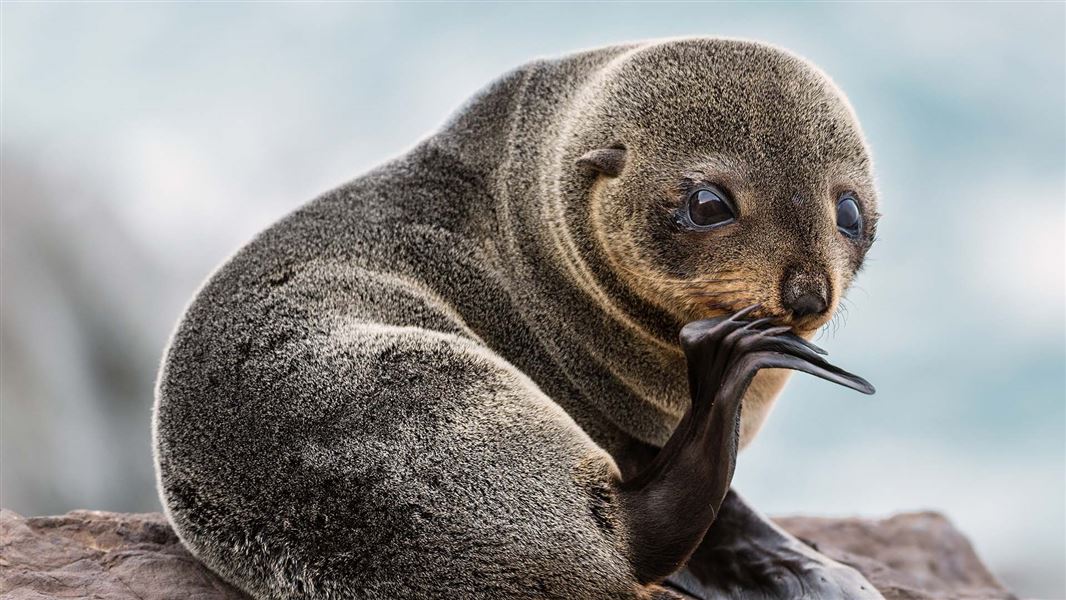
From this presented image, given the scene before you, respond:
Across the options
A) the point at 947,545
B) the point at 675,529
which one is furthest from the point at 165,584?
the point at 947,545

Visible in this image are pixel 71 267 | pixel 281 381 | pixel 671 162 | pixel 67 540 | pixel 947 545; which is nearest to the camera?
pixel 281 381

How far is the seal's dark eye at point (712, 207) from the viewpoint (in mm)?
4270

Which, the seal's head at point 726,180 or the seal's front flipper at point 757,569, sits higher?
the seal's head at point 726,180

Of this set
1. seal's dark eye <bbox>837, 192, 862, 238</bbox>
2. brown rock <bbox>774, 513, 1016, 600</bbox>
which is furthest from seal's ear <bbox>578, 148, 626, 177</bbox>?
brown rock <bbox>774, 513, 1016, 600</bbox>

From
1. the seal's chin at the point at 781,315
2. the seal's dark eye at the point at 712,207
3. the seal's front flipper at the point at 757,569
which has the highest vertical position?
the seal's dark eye at the point at 712,207

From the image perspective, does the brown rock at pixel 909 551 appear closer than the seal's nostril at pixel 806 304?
No

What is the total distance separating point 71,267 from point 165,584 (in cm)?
673

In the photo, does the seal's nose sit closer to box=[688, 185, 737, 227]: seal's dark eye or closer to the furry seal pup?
the furry seal pup

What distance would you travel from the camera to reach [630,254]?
4.55 m

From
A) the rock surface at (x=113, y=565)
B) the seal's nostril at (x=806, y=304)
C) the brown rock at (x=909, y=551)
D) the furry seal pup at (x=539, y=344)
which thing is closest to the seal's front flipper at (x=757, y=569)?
the furry seal pup at (x=539, y=344)

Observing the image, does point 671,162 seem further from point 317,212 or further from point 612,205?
point 317,212

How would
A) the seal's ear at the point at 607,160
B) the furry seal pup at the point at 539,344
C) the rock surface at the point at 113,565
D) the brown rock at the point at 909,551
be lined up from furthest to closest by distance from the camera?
the brown rock at the point at 909,551 → the seal's ear at the point at 607,160 → the rock surface at the point at 113,565 → the furry seal pup at the point at 539,344

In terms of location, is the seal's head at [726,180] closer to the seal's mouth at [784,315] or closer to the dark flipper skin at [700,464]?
the seal's mouth at [784,315]

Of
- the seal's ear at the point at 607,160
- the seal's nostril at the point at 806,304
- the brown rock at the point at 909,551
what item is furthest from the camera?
the brown rock at the point at 909,551
